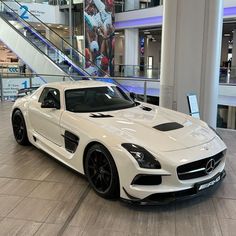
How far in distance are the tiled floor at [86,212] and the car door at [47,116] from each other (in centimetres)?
52

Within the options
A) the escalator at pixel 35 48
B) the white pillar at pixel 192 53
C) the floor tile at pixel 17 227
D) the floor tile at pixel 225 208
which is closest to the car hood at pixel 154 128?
the floor tile at pixel 225 208

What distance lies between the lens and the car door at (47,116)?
4115mm

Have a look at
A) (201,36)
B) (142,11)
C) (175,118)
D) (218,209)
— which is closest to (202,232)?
(218,209)

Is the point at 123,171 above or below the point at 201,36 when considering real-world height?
below

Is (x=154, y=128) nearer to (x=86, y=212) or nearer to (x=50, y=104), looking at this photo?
(x=86, y=212)

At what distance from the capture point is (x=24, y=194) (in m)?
3.50

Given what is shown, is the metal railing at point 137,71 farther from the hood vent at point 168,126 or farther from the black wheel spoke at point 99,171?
the black wheel spoke at point 99,171

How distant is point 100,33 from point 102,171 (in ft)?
54.1

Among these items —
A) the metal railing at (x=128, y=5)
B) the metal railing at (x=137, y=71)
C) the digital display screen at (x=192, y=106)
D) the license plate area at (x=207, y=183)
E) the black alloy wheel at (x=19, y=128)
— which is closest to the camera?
the license plate area at (x=207, y=183)

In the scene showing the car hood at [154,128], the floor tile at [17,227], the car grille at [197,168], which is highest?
the car hood at [154,128]

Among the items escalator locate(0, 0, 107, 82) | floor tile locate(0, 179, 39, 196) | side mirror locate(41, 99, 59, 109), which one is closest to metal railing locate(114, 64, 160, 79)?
escalator locate(0, 0, 107, 82)

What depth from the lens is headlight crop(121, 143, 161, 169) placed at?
116 inches

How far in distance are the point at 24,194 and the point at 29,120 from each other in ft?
5.40

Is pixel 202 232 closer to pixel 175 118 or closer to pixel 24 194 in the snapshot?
pixel 175 118
